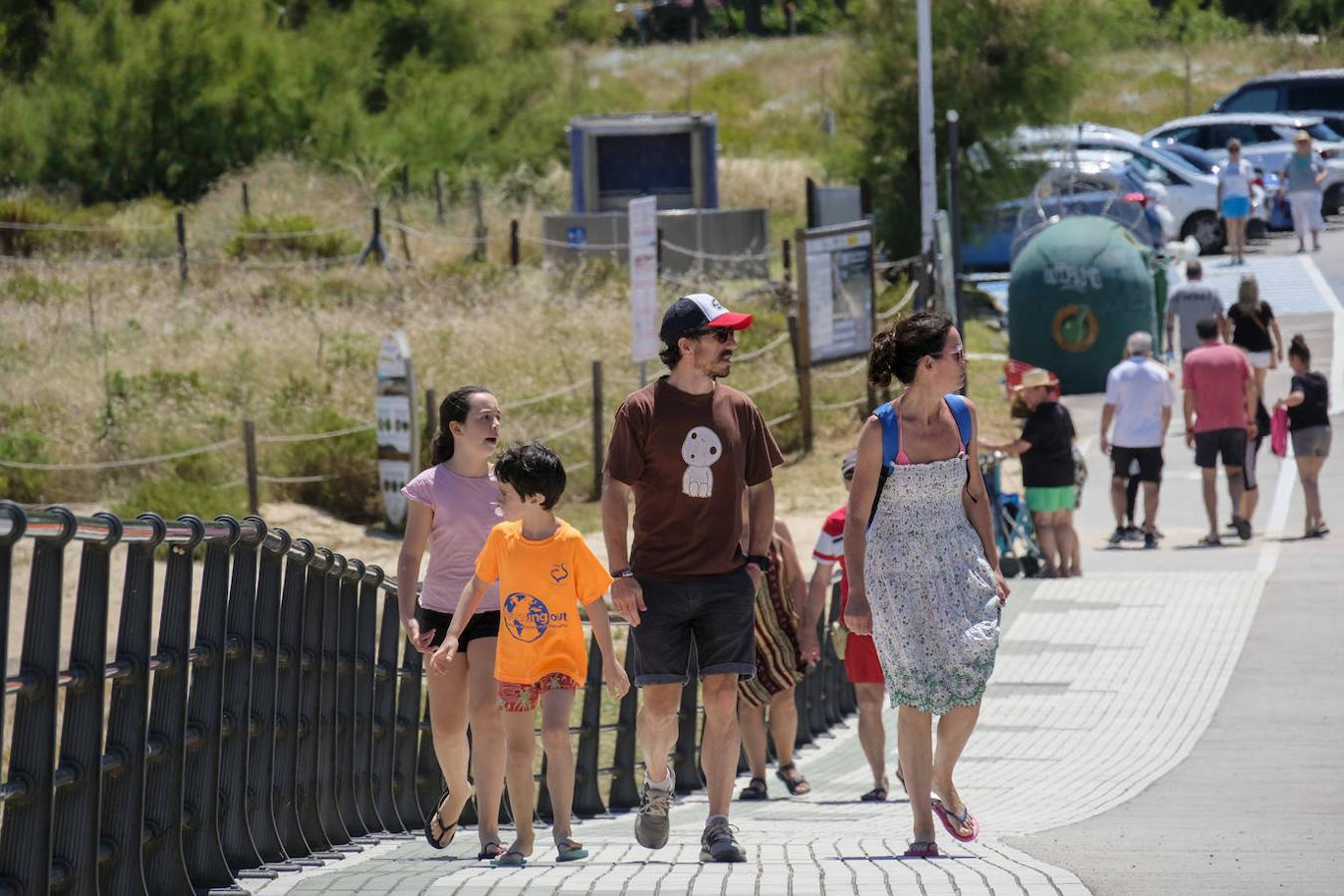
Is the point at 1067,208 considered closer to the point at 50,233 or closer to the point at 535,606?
the point at 50,233

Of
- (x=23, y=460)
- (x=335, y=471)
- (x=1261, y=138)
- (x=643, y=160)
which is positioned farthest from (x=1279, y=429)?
(x=643, y=160)

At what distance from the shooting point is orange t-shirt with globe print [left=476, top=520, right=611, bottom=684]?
21.1 ft

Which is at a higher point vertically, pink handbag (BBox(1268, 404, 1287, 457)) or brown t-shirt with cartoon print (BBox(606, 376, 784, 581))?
brown t-shirt with cartoon print (BBox(606, 376, 784, 581))

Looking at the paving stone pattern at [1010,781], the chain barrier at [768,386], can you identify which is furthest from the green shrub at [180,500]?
the paving stone pattern at [1010,781]

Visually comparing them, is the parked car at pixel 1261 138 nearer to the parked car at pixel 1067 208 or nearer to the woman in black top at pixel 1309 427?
the parked car at pixel 1067 208

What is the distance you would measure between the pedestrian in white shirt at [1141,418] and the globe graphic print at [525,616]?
984cm

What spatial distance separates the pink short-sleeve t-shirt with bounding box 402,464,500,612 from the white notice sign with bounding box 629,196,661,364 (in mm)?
12780

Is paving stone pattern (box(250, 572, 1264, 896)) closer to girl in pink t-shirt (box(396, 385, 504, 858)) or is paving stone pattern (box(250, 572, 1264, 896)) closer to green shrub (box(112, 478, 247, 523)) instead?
girl in pink t-shirt (box(396, 385, 504, 858))

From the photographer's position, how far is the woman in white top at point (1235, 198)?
93.6 ft

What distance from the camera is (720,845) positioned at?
20.1ft

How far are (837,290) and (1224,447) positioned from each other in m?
6.54

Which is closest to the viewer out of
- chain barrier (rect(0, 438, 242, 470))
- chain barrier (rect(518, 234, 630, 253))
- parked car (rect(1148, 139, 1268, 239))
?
chain barrier (rect(0, 438, 242, 470))

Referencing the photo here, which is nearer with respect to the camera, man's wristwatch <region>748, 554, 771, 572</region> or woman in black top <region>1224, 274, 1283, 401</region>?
man's wristwatch <region>748, 554, 771, 572</region>

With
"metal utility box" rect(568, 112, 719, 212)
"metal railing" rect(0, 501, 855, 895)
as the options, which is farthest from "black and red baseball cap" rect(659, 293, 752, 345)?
"metal utility box" rect(568, 112, 719, 212)
